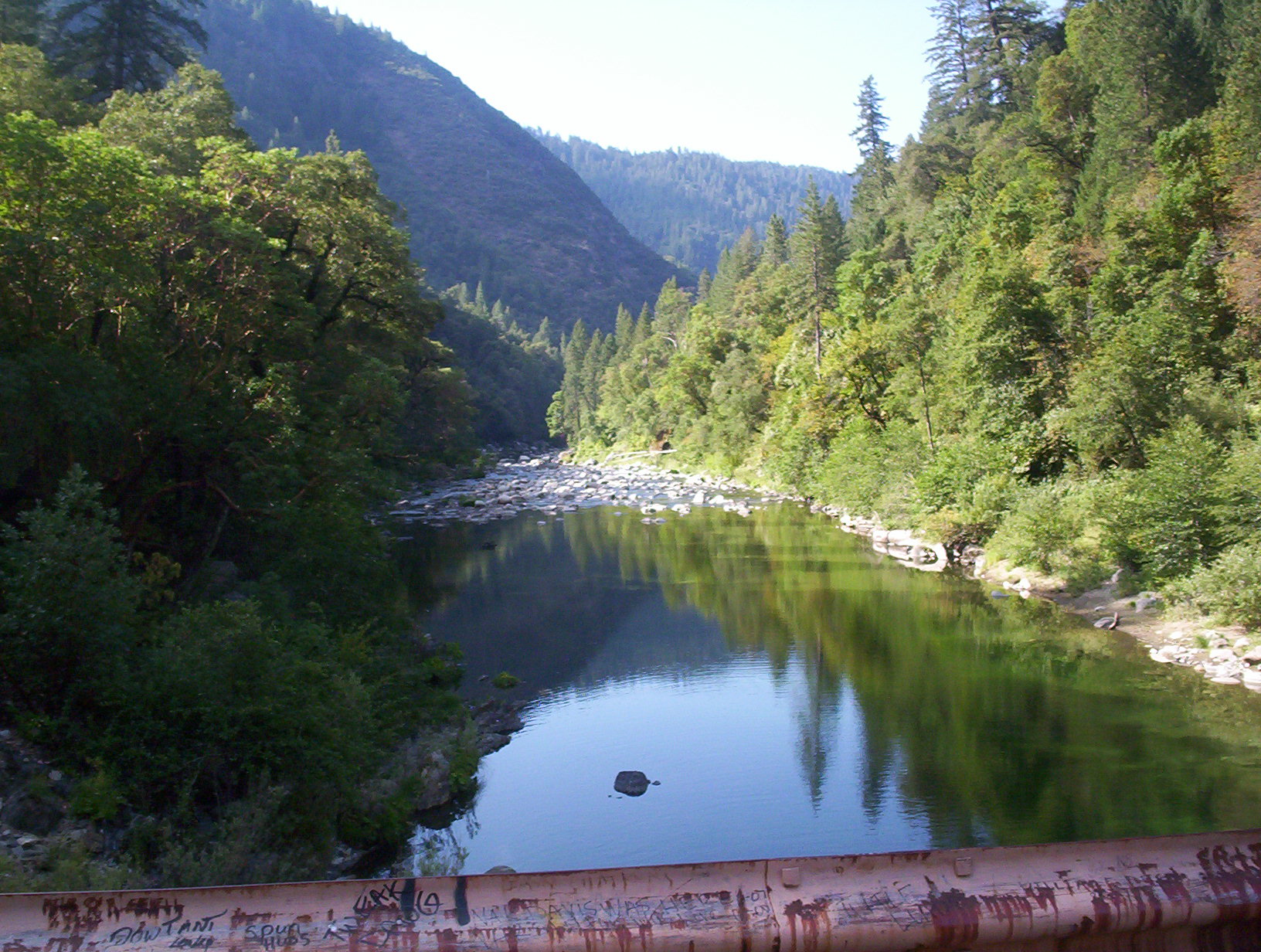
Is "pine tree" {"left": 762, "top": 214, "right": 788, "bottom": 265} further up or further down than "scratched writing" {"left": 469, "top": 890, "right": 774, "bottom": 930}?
further up

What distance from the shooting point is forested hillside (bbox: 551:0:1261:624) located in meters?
22.6

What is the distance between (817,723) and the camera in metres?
16.8

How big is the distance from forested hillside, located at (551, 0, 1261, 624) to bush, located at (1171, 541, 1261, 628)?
2.3 inches

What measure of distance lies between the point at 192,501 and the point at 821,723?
12.6m

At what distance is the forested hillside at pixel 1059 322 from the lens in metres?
22.6

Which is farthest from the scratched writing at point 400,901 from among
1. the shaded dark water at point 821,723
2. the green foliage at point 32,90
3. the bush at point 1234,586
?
the bush at point 1234,586

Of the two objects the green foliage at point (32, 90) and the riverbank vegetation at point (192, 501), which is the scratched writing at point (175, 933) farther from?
the green foliage at point (32, 90)

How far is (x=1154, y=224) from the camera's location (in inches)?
1124

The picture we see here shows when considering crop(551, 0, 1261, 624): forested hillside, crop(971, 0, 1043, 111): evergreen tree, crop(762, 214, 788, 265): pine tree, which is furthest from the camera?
crop(762, 214, 788, 265): pine tree

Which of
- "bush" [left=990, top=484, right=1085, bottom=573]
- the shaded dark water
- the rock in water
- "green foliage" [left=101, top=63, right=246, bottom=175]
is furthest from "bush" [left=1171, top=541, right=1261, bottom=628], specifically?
"green foliage" [left=101, top=63, right=246, bottom=175]

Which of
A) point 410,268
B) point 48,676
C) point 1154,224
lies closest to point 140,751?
point 48,676

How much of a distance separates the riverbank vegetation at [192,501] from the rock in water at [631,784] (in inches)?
91.5

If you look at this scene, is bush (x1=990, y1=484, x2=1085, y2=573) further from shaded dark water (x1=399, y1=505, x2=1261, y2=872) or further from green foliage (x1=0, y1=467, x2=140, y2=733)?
green foliage (x1=0, y1=467, x2=140, y2=733)

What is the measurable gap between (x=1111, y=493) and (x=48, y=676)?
896 inches
